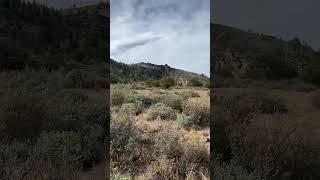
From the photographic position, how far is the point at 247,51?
667 cm

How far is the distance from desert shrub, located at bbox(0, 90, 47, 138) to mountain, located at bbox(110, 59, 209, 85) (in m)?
4.66

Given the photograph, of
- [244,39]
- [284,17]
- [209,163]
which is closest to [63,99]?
[209,163]

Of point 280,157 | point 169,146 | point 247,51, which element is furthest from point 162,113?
point 280,157

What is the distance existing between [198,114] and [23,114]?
2.71 metres

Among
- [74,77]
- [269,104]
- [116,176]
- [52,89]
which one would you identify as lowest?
[116,176]

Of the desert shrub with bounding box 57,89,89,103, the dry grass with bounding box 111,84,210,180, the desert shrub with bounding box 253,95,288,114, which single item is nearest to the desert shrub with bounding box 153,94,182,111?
the dry grass with bounding box 111,84,210,180

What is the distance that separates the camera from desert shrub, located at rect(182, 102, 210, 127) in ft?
20.4

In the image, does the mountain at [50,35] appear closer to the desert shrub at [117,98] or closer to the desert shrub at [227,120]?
the desert shrub at [227,120]

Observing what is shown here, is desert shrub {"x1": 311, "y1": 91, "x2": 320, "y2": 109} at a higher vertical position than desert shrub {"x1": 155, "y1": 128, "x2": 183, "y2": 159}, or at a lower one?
higher

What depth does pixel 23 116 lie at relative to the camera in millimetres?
4184

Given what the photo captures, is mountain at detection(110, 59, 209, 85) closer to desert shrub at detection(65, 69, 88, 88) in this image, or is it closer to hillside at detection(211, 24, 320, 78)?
hillside at detection(211, 24, 320, 78)

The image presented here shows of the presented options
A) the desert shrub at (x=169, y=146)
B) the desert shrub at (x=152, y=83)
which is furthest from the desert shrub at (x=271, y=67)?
the desert shrub at (x=152, y=83)

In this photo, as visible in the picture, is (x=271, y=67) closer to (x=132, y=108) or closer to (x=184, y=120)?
(x=184, y=120)

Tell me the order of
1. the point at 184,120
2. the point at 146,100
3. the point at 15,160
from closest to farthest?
the point at 15,160 → the point at 184,120 → the point at 146,100
